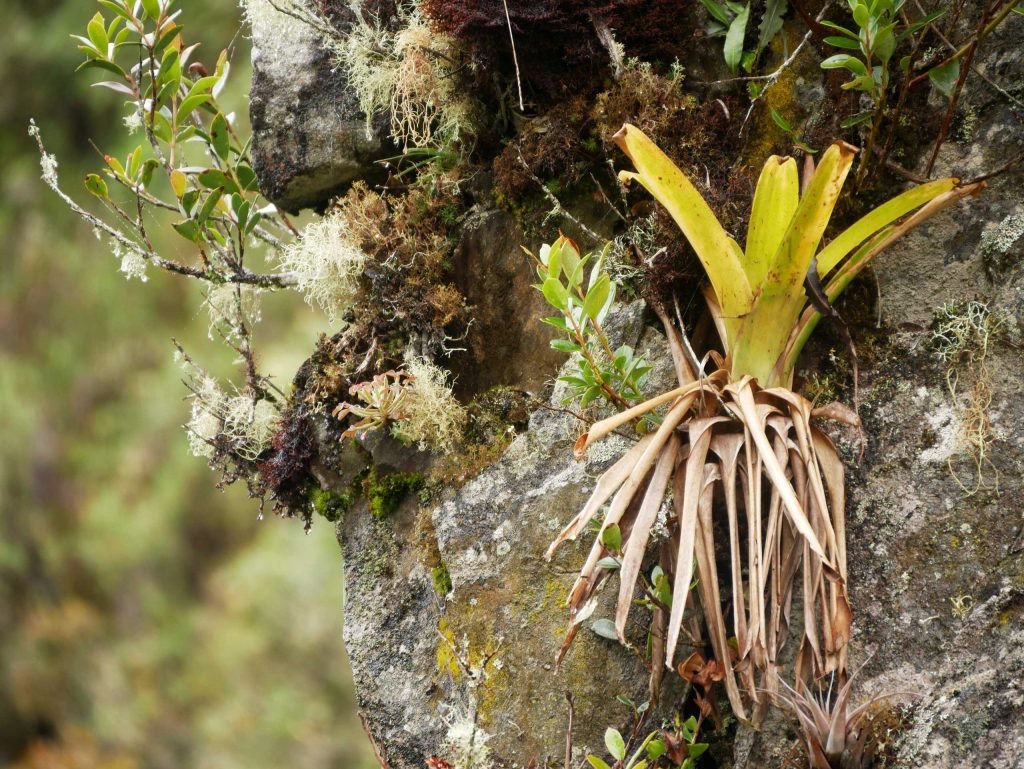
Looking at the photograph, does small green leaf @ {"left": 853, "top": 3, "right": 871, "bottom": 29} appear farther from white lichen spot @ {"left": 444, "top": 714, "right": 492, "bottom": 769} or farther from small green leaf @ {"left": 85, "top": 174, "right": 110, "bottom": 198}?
small green leaf @ {"left": 85, "top": 174, "right": 110, "bottom": 198}

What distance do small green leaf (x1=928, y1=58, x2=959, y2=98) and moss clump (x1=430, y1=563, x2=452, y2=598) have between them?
1.28m

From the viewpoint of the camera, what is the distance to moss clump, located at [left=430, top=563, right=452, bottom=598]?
1.85 meters

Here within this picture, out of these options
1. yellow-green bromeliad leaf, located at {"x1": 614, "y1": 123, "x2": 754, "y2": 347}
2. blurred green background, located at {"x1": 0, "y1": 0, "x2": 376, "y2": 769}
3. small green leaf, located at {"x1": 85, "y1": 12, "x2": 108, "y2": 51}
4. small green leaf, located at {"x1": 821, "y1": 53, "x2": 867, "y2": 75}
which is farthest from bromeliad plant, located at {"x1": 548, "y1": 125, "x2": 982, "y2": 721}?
blurred green background, located at {"x1": 0, "y1": 0, "x2": 376, "y2": 769}

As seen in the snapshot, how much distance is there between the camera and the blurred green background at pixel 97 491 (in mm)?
7238

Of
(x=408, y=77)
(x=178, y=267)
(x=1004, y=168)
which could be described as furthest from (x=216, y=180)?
(x=1004, y=168)

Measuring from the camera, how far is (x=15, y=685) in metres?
7.98

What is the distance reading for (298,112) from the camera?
216 cm

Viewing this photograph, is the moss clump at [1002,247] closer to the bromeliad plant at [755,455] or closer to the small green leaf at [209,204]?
the bromeliad plant at [755,455]

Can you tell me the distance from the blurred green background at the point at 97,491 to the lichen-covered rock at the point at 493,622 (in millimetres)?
4911

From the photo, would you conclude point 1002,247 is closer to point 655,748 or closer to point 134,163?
point 655,748

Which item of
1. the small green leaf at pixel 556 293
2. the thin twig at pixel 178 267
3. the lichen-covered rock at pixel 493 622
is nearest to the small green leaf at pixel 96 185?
the thin twig at pixel 178 267

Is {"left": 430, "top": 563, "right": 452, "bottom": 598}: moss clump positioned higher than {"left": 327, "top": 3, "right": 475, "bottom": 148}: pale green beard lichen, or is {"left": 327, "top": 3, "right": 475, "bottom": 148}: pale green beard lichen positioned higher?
{"left": 327, "top": 3, "right": 475, "bottom": 148}: pale green beard lichen

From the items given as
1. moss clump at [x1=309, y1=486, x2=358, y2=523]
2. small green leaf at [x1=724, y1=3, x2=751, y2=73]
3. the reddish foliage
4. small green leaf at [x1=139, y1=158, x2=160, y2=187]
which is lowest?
moss clump at [x1=309, y1=486, x2=358, y2=523]

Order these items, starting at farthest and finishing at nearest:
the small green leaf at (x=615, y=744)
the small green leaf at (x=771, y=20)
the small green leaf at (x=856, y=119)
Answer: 1. the small green leaf at (x=771, y=20)
2. the small green leaf at (x=856, y=119)
3. the small green leaf at (x=615, y=744)
